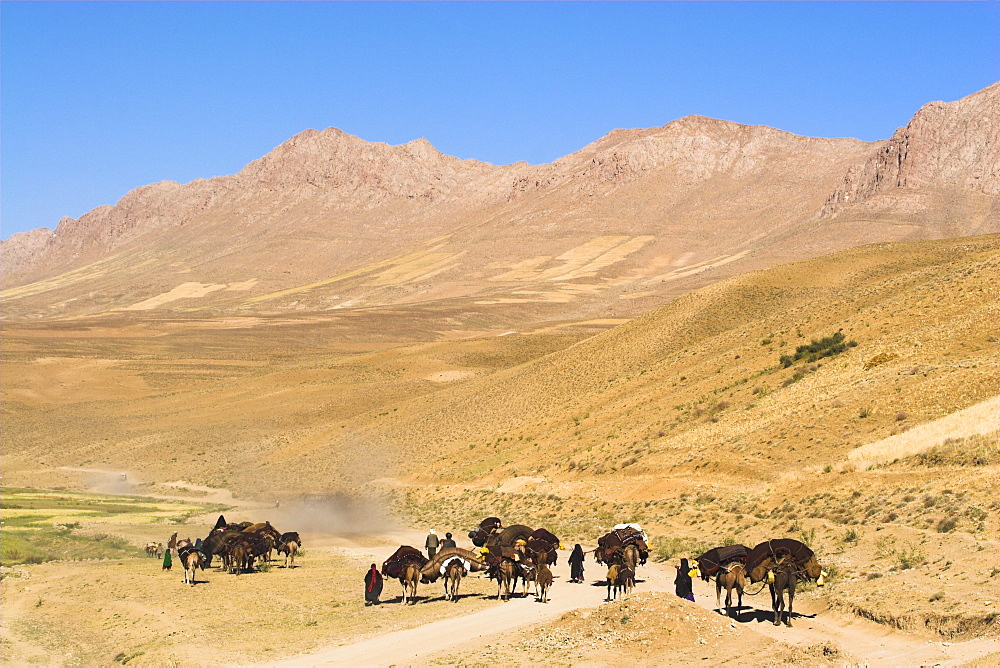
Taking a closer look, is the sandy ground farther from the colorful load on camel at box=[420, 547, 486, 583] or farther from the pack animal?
the pack animal

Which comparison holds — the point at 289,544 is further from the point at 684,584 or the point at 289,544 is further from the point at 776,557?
the point at 776,557

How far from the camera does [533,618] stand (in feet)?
65.1

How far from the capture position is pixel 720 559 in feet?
63.9

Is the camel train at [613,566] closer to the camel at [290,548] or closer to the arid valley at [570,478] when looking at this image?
the arid valley at [570,478]

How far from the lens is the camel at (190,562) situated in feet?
80.5

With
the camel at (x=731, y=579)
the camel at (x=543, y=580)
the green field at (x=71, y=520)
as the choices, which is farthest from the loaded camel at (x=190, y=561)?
the camel at (x=731, y=579)

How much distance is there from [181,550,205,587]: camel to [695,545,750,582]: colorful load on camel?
12.8 m

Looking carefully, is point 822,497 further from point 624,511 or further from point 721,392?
point 721,392

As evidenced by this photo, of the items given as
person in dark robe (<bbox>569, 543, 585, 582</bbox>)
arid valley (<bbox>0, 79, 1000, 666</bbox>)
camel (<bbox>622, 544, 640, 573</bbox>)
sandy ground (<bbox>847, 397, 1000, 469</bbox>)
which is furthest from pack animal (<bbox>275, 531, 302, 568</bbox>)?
sandy ground (<bbox>847, 397, 1000, 469</bbox>)

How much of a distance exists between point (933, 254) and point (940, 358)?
115 feet

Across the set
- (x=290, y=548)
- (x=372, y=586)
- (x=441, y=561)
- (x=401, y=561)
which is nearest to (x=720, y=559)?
(x=441, y=561)

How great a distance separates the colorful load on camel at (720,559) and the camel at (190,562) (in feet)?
41.9

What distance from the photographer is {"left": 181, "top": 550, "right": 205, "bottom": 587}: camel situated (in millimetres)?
24531

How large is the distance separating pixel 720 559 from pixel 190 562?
1338 cm
